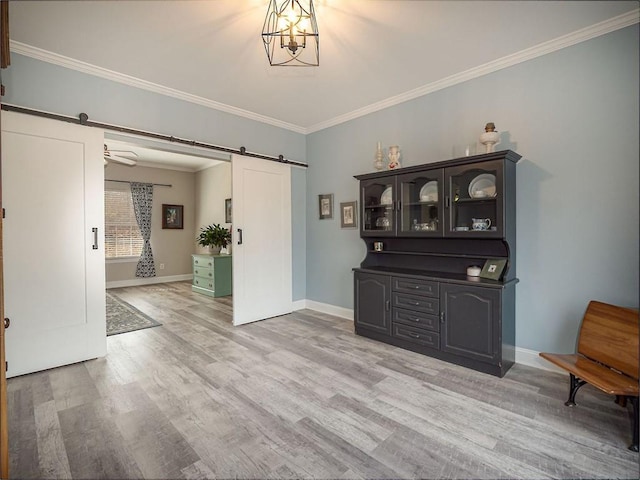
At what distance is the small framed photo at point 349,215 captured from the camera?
13.9ft

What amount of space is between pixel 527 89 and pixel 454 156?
0.80m

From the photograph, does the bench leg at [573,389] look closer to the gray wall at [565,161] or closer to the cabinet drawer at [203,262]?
the gray wall at [565,161]

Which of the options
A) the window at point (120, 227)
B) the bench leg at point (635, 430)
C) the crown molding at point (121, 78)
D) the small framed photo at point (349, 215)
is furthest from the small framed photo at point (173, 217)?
the bench leg at point (635, 430)

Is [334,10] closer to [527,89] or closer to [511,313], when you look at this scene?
[527,89]

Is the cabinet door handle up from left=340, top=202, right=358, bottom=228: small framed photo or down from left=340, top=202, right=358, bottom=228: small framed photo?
down

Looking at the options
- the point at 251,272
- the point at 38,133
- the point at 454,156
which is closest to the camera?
the point at 38,133

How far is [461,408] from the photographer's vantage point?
2.21m

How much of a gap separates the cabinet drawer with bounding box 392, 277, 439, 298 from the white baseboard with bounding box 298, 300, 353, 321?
48.2 inches

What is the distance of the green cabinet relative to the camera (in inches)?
235

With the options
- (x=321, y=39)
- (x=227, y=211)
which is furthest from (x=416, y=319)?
(x=227, y=211)

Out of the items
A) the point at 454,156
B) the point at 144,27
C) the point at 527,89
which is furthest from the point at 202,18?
the point at 527,89

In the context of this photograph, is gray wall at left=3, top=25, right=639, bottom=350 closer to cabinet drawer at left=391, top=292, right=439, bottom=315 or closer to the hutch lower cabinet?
the hutch lower cabinet

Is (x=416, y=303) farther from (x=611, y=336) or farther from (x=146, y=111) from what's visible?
(x=146, y=111)

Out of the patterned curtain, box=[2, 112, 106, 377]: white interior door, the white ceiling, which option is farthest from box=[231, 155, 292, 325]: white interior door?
the patterned curtain
